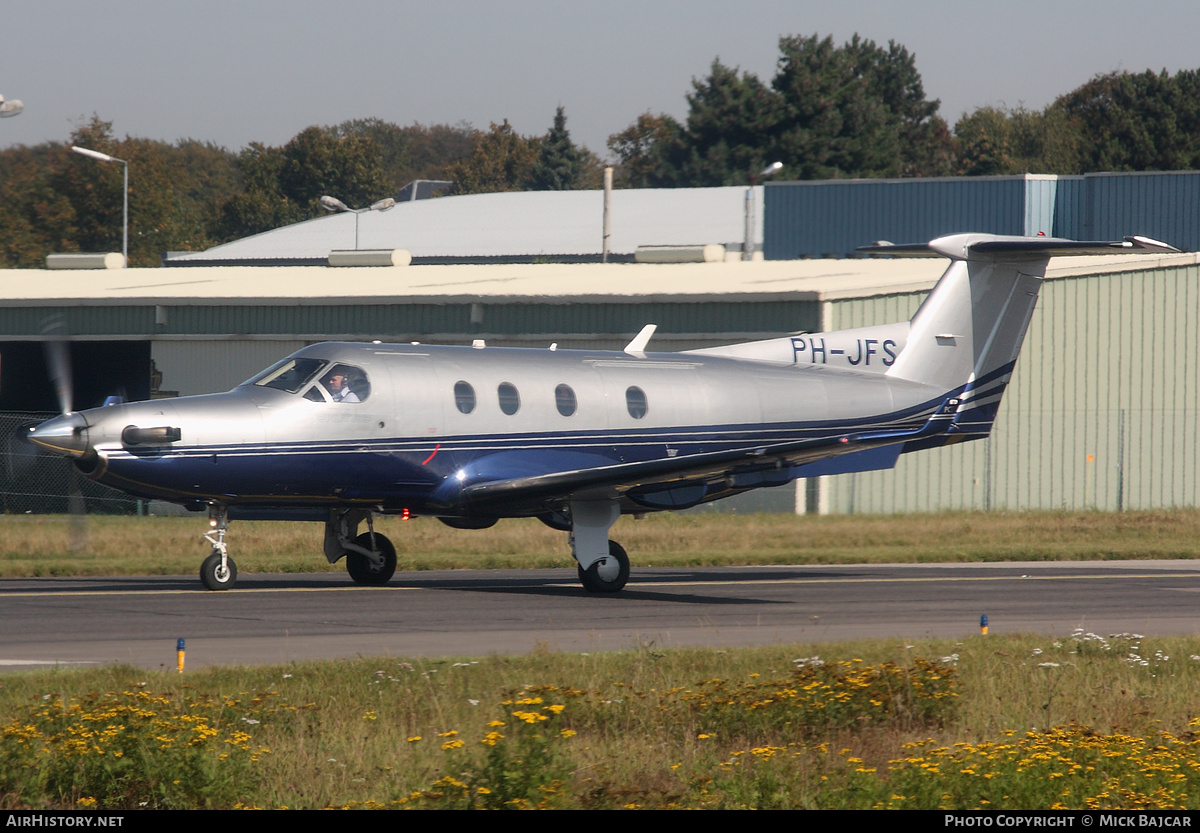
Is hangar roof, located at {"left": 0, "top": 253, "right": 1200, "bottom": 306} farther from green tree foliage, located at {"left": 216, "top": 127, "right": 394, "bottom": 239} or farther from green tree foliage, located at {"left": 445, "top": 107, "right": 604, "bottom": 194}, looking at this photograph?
green tree foliage, located at {"left": 445, "top": 107, "right": 604, "bottom": 194}

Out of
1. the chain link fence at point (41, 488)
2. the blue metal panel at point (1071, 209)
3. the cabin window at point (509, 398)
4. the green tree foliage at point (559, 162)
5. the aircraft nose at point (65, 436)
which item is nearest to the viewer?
the aircraft nose at point (65, 436)

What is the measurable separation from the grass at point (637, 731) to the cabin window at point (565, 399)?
7072 millimetres

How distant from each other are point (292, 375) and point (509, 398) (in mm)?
2947

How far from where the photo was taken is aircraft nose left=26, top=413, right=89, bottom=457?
17.3m

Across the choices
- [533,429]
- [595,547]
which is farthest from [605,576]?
[533,429]

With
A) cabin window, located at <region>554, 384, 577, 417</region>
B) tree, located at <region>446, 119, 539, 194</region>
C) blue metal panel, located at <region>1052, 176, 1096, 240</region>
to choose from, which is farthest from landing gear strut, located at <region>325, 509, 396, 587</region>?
tree, located at <region>446, 119, 539, 194</region>

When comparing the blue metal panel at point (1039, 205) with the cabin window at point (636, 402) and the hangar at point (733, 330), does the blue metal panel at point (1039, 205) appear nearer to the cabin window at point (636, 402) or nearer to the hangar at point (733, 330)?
the hangar at point (733, 330)

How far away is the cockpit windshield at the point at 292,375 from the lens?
746 inches

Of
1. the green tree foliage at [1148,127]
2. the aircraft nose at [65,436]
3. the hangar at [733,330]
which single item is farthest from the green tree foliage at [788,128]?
the aircraft nose at [65,436]

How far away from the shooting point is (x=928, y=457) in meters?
33.0

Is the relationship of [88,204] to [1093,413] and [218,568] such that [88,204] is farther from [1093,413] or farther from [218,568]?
[218,568]

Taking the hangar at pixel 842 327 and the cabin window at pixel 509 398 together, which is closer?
the cabin window at pixel 509 398
